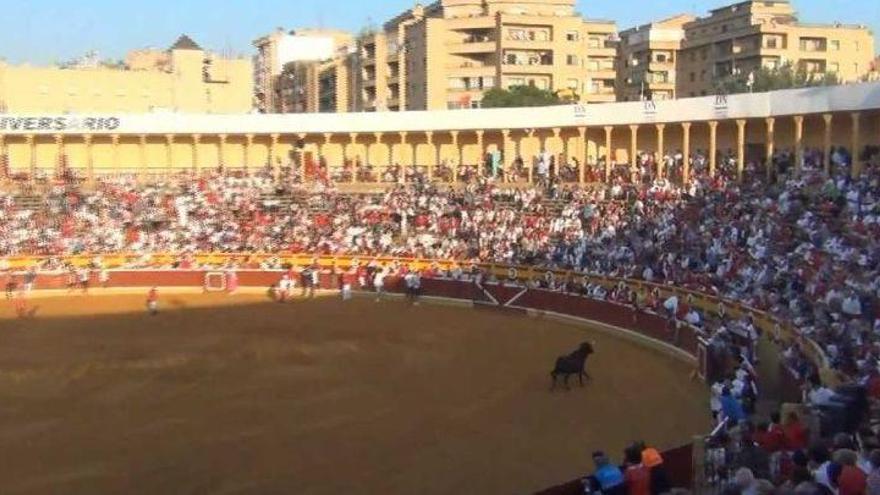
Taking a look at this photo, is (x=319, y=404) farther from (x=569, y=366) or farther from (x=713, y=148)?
(x=713, y=148)

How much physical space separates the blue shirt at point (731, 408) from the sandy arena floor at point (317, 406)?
2035 mm

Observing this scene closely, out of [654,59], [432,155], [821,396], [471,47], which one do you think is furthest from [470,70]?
[821,396]

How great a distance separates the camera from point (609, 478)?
11.8 meters

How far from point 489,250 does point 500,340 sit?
1133 centimetres

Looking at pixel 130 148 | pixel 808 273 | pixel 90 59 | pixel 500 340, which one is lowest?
pixel 500 340

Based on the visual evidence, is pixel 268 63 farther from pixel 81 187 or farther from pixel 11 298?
pixel 11 298

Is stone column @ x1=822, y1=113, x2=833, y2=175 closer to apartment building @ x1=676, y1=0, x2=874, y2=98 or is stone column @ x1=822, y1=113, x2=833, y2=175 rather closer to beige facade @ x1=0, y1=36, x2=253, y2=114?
beige facade @ x1=0, y1=36, x2=253, y2=114

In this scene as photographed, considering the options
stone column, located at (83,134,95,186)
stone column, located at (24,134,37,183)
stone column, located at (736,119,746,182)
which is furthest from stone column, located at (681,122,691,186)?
stone column, located at (24,134,37,183)

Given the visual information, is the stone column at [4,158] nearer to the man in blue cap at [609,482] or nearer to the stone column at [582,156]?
the stone column at [582,156]

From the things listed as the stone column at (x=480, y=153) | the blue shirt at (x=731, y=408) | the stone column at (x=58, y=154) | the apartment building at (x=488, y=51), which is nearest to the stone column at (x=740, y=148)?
the stone column at (x=480, y=153)

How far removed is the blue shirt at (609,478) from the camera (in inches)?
462

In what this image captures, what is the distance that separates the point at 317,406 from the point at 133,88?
64.3m

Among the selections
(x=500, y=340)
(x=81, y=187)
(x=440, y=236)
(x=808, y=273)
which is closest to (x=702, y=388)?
(x=808, y=273)

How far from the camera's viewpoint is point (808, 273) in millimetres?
26453
